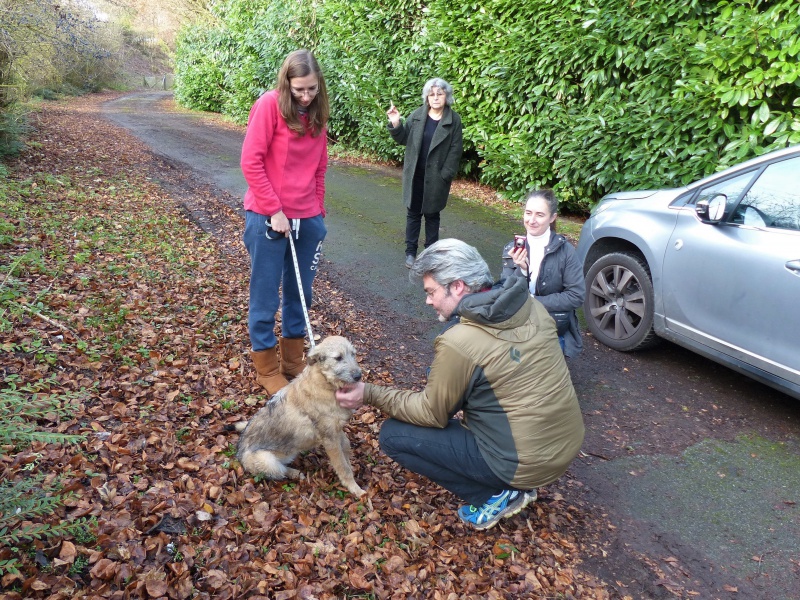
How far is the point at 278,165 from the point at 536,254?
221cm

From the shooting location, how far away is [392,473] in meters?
3.86

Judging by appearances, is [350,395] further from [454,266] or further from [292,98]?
[292,98]

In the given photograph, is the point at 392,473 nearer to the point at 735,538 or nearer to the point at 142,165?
the point at 735,538

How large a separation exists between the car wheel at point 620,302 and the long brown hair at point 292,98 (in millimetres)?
3186

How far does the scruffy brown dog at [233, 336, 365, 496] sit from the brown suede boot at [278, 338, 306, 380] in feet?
3.35

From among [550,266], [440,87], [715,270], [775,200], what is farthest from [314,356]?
[440,87]

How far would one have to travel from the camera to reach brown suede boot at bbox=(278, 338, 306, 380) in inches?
180

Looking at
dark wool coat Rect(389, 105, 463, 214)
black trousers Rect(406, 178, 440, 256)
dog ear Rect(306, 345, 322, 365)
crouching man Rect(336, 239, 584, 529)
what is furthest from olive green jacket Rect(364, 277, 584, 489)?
black trousers Rect(406, 178, 440, 256)

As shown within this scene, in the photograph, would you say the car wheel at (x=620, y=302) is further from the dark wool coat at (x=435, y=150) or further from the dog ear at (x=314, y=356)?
the dog ear at (x=314, y=356)

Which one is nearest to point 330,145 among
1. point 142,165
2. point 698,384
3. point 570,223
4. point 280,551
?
point 142,165

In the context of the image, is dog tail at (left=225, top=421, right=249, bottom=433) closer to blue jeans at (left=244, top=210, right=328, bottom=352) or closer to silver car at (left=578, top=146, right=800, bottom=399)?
blue jeans at (left=244, top=210, right=328, bottom=352)

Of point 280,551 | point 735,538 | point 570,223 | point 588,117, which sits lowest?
point 280,551

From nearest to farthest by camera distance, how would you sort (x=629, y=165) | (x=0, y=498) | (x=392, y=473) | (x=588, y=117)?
(x=0, y=498) < (x=392, y=473) < (x=629, y=165) < (x=588, y=117)

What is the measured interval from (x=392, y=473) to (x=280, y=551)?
3.37 feet
